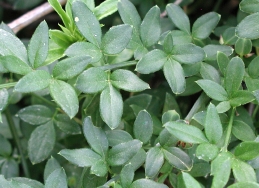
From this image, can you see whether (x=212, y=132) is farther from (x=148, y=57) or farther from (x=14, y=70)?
(x=14, y=70)

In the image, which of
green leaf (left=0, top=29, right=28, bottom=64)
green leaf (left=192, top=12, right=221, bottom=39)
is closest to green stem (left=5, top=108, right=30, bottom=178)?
green leaf (left=0, top=29, right=28, bottom=64)

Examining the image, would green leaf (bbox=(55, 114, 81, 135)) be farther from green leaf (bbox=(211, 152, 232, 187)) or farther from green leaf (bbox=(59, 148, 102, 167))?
green leaf (bbox=(211, 152, 232, 187))

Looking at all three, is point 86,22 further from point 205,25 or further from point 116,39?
point 205,25

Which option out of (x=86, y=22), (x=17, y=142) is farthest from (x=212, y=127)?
(x=17, y=142)

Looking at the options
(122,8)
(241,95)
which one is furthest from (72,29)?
(241,95)

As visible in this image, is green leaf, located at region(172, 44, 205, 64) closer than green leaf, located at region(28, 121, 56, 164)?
Yes
